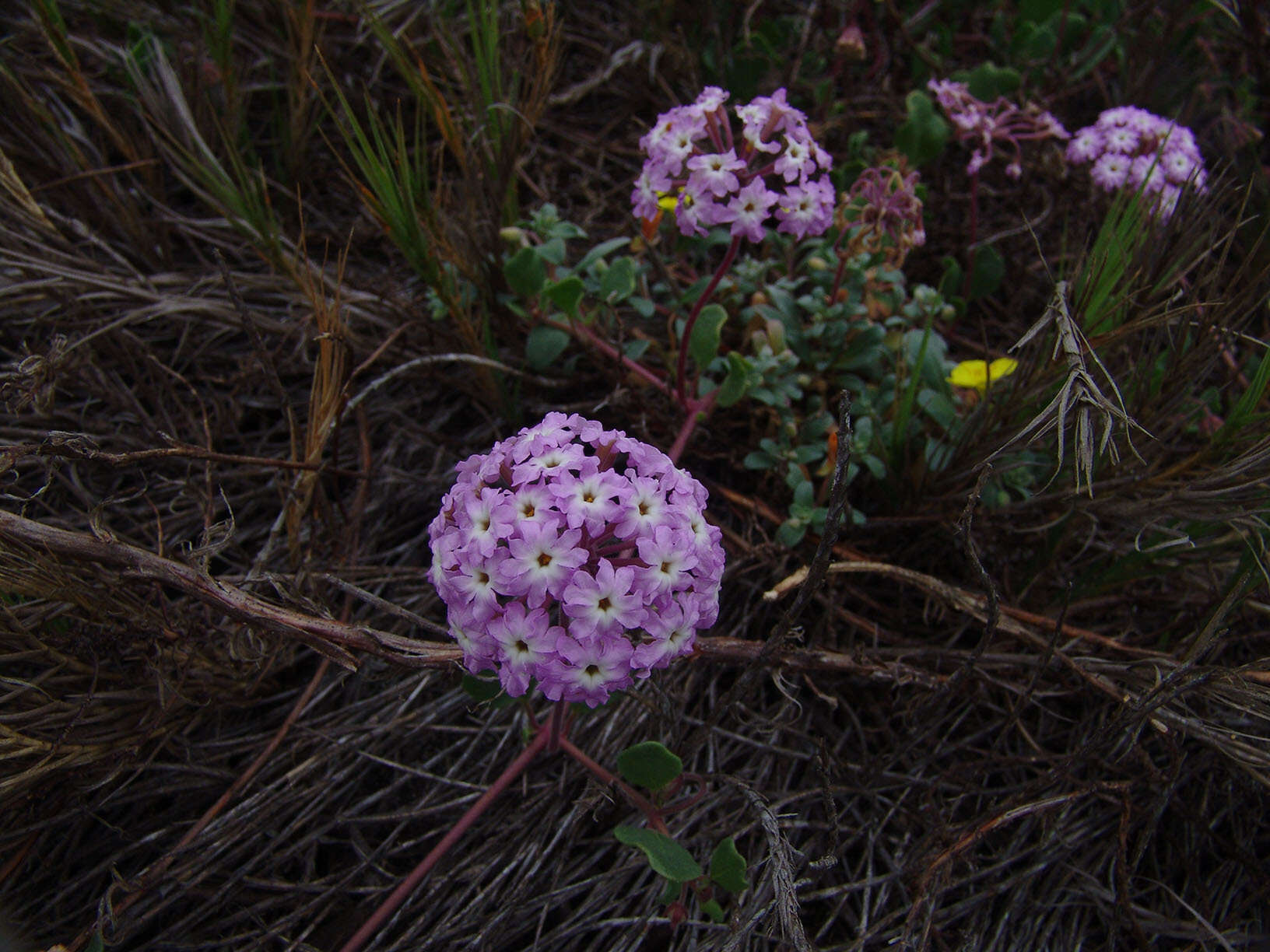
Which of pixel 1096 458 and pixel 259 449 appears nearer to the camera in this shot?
pixel 1096 458

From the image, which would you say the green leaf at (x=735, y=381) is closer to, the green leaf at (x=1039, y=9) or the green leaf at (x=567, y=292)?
the green leaf at (x=567, y=292)

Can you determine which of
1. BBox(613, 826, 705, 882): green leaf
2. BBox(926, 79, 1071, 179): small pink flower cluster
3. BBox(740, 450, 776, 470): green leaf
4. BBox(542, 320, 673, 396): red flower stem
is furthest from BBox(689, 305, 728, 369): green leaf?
BBox(613, 826, 705, 882): green leaf

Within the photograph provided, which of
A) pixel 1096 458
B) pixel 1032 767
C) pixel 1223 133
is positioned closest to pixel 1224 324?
pixel 1096 458

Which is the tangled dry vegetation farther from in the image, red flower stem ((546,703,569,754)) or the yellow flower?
the yellow flower

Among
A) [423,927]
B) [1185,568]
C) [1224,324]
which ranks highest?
[1224,324]

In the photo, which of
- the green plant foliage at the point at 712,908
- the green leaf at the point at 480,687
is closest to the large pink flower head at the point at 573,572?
the green leaf at the point at 480,687

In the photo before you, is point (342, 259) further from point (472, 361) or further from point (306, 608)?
point (306, 608)
